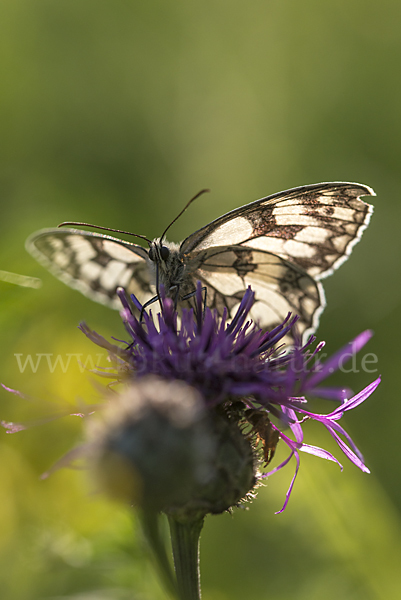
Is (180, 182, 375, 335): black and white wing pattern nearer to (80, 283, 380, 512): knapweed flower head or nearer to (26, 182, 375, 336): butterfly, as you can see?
(26, 182, 375, 336): butterfly

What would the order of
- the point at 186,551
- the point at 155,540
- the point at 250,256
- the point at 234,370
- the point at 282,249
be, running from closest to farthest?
the point at 155,540 < the point at 186,551 < the point at 234,370 < the point at 250,256 < the point at 282,249

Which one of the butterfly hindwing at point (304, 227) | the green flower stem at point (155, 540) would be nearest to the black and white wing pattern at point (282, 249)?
the butterfly hindwing at point (304, 227)

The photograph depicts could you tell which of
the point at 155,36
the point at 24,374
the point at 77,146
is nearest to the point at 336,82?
the point at 155,36

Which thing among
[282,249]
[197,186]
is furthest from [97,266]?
[197,186]

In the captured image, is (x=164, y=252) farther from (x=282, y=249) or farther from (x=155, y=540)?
(x=155, y=540)

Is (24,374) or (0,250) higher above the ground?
(0,250)

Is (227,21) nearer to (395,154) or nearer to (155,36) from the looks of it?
(155,36)

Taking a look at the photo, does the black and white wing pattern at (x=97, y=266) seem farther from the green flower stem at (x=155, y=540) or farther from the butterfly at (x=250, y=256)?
the green flower stem at (x=155, y=540)

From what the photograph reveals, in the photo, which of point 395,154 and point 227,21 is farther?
point 227,21
